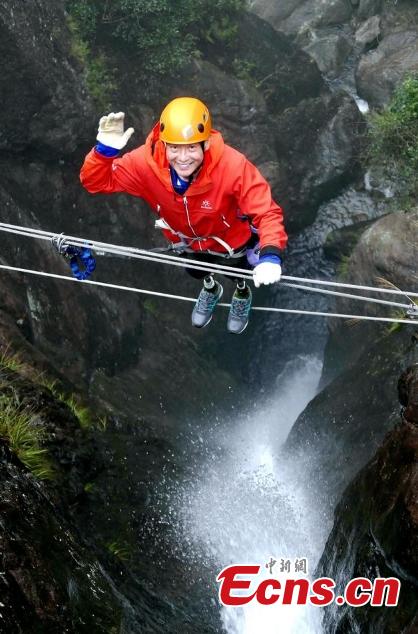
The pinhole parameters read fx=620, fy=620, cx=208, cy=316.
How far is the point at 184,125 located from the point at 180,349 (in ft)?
30.5

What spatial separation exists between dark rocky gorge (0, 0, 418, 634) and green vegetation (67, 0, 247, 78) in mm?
433

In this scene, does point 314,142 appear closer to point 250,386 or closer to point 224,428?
point 250,386

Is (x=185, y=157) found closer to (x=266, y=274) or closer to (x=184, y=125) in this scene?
(x=184, y=125)

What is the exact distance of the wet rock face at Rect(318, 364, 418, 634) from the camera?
18.3 feet

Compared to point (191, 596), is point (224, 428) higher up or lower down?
higher up

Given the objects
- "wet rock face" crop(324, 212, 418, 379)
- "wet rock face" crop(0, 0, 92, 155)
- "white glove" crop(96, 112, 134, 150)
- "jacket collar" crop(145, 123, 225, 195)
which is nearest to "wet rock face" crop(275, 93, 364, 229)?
"wet rock face" crop(324, 212, 418, 379)

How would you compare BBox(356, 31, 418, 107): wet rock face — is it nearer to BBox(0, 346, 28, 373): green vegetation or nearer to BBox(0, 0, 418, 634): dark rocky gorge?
BBox(0, 0, 418, 634): dark rocky gorge

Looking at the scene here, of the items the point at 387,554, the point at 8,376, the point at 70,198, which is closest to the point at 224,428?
the point at 70,198

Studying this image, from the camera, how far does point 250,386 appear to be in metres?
16.2

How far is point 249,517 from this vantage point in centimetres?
1023

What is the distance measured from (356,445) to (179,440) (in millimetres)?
3450

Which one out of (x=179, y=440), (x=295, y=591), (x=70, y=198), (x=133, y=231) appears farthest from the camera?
(x=133, y=231)

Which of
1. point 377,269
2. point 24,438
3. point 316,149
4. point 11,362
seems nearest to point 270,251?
point 24,438

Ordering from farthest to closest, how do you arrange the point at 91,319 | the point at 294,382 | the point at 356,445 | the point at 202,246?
1. the point at 294,382
2. the point at 91,319
3. the point at 356,445
4. the point at 202,246
